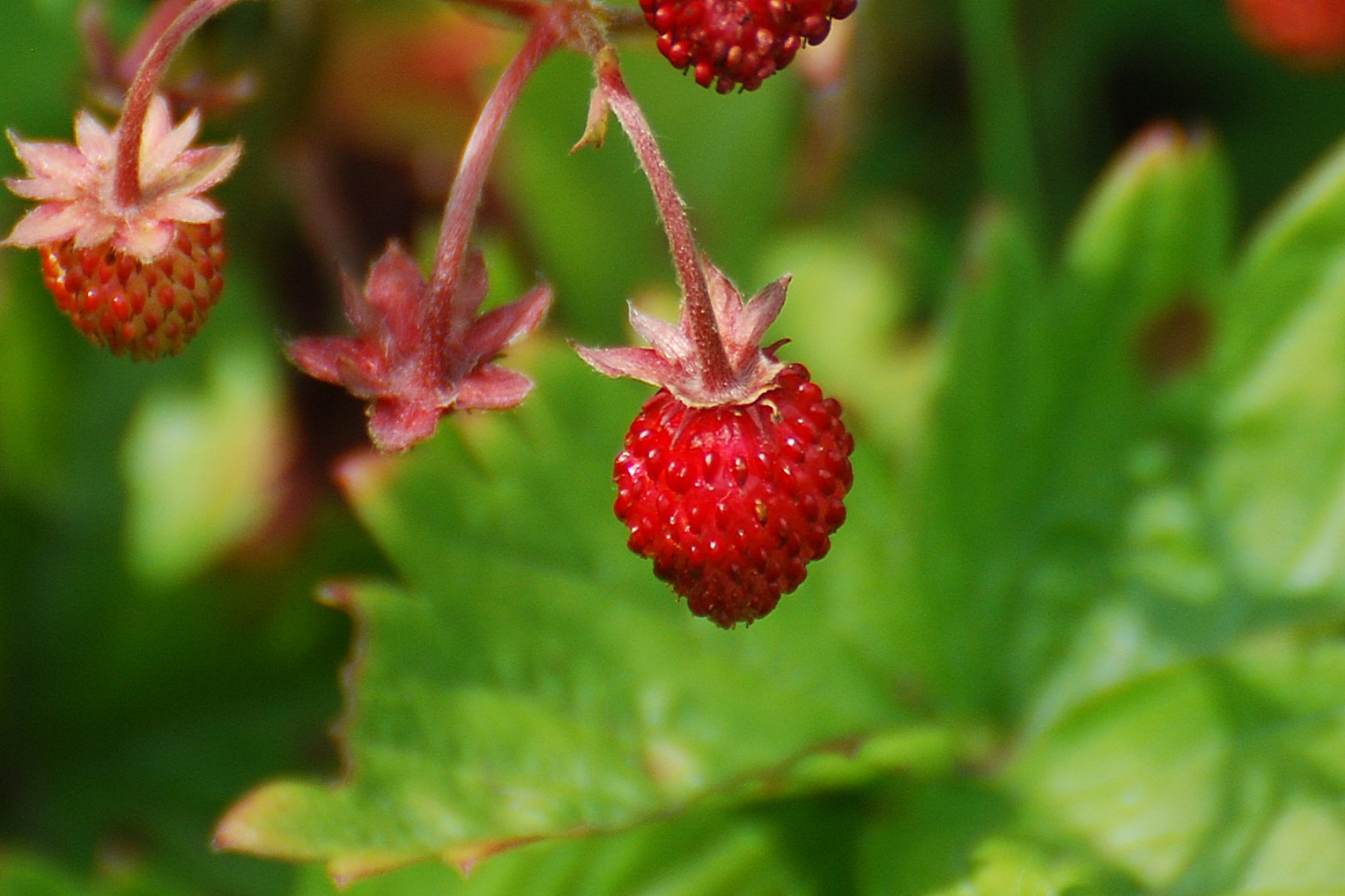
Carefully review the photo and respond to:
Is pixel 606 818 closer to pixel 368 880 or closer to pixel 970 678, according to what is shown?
pixel 368 880

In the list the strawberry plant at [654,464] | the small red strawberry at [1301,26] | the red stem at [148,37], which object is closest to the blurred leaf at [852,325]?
the strawberry plant at [654,464]

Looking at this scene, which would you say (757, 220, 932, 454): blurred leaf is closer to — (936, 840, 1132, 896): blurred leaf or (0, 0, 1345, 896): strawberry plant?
(0, 0, 1345, 896): strawberry plant

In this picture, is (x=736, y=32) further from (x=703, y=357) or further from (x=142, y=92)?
(x=142, y=92)

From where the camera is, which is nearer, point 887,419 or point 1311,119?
point 887,419

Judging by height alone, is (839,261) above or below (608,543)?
above

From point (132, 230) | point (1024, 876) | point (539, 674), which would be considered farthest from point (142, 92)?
point (1024, 876)

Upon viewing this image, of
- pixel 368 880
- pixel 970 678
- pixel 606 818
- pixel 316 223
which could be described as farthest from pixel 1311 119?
pixel 368 880

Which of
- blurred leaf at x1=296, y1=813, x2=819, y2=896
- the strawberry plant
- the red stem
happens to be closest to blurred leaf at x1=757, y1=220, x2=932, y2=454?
the strawberry plant
